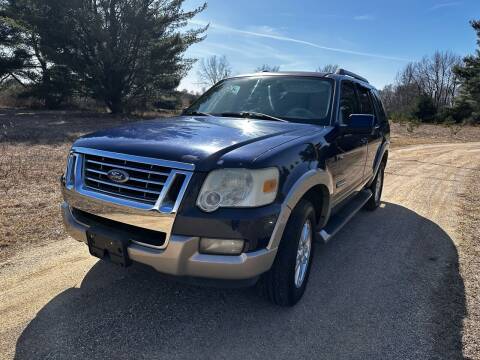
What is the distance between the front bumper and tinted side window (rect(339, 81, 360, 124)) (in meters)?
2.10

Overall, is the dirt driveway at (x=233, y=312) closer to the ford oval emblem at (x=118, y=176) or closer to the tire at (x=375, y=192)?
the ford oval emblem at (x=118, y=176)

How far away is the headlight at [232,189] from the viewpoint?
8.11ft

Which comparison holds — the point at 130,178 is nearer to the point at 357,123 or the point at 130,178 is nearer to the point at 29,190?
the point at 357,123

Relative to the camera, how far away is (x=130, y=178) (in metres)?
2.66

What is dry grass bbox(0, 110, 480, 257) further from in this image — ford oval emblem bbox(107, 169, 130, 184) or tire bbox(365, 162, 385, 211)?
tire bbox(365, 162, 385, 211)

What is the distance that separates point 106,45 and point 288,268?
69.6ft

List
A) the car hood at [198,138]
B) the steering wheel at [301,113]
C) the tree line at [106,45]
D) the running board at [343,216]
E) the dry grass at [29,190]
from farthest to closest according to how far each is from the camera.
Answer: the tree line at [106,45] → the dry grass at [29,190] → the steering wheel at [301,113] → the running board at [343,216] → the car hood at [198,138]

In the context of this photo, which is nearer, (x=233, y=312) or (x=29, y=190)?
(x=233, y=312)

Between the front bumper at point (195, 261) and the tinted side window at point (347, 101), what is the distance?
210 centimetres

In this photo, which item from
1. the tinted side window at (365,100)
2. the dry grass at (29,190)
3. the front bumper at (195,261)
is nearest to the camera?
the front bumper at (195,261)

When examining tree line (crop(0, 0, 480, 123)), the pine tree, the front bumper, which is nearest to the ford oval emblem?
the front bumper

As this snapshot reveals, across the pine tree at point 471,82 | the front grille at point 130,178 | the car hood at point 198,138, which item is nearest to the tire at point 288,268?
the car hood at point 198,138

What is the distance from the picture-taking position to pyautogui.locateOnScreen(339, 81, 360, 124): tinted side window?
4117 millimetres

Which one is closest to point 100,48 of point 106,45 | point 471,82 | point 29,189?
point 106,45
